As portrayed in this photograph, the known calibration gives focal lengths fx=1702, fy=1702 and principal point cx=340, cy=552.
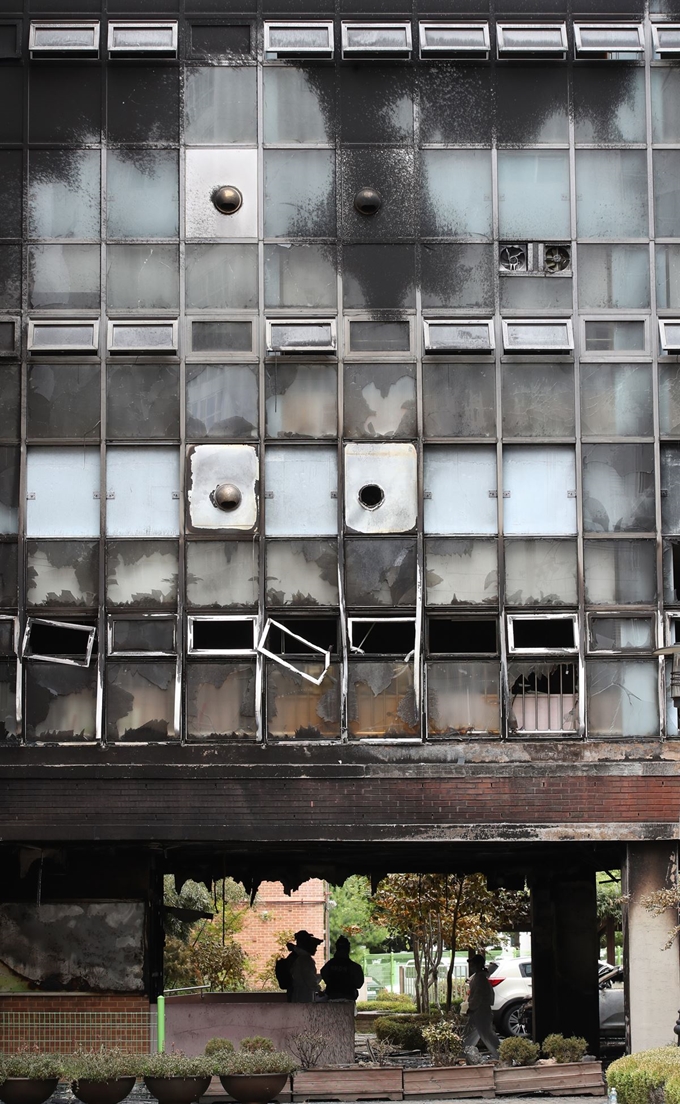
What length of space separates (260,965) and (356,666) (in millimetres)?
29588

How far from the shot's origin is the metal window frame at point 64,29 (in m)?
26.1

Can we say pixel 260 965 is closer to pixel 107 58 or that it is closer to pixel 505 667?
pixel 505 667

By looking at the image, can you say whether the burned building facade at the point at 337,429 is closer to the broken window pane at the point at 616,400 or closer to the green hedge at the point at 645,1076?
the broken window pane at the point at 616,400

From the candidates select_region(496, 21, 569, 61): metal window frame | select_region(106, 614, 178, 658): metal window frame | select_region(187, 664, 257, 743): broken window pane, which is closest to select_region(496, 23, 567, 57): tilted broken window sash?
select_region(496, 21, 569, 61): metal window frame

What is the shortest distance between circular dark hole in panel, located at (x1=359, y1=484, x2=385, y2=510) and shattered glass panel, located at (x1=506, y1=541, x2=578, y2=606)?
202 cm

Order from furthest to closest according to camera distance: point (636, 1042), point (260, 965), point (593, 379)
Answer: point (260, 965) → point (593, 379) → point (636, 1042)

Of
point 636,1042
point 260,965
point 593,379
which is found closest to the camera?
point 636,1042

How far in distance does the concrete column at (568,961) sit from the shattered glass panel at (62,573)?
12192mm

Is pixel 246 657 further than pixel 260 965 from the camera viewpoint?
No

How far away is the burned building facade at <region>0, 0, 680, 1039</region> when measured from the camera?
24641mm

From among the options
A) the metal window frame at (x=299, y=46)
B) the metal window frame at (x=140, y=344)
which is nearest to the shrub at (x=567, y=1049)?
the metal window frame at (x=140, y=344)

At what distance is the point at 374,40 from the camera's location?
2622 centimetres

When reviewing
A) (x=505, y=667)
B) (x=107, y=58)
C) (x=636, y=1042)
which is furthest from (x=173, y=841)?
(x=107, y=58)

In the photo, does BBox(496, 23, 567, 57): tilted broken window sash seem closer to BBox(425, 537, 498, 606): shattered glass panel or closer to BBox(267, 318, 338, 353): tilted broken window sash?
BBox(267, 318, 338, 353): tilted broken window sash
